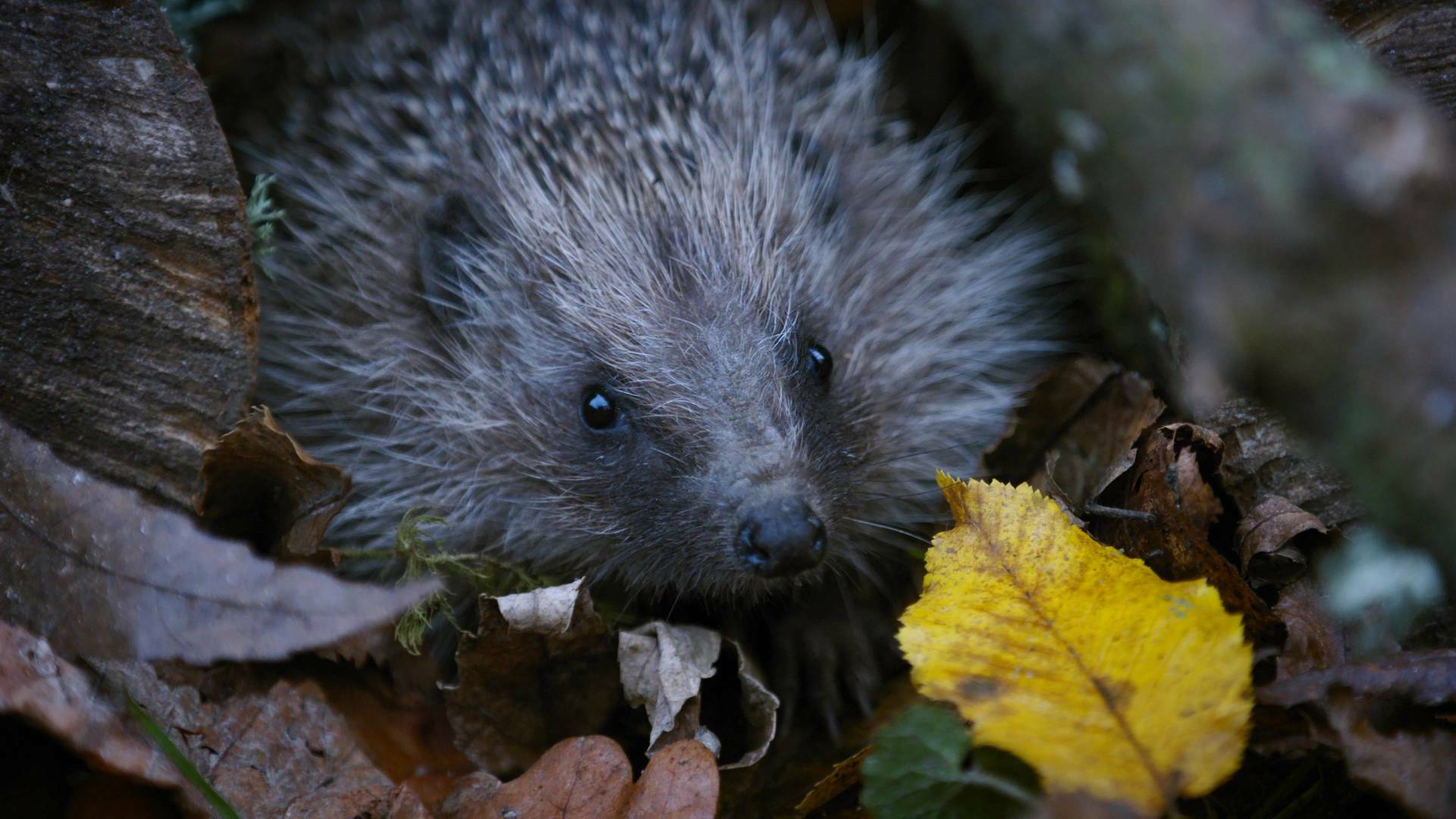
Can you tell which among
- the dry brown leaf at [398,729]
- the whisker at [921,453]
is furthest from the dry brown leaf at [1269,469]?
the dry brown leaf at [398,729]

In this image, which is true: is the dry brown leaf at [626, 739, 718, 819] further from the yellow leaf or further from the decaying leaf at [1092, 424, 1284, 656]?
the decaying leaf at [1092, 424, 1284, 656]

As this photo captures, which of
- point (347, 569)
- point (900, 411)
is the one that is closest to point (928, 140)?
point (900, 411)

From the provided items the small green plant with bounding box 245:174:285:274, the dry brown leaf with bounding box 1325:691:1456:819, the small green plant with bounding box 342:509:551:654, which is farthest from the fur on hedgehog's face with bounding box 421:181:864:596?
the dry brown leaf with bounding box 1325:691:1456:819

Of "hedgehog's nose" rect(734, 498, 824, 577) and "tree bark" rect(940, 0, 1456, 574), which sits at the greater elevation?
"tree bark" rect(940, 0, 1456, 574)

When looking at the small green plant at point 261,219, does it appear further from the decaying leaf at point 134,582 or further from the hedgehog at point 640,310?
the decaying leaf at point 134,582

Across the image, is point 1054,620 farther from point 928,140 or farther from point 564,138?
point 928,140
